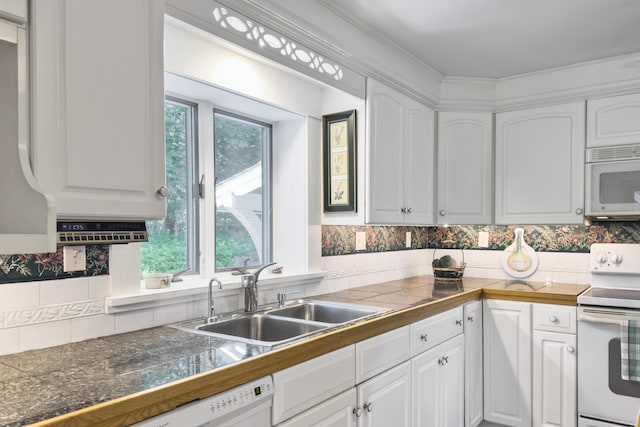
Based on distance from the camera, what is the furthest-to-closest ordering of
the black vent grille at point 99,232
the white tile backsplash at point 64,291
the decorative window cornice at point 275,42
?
the decorative window cornice at point 275,42, the white tile backsplash at point 64,291, the black vent grille at point 99,232

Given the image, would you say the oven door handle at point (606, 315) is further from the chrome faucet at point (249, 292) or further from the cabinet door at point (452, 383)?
the chrome faucet at point (249, 292)

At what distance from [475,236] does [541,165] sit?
Result: 2.60 feet

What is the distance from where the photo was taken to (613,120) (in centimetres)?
300

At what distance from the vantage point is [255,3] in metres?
1.86

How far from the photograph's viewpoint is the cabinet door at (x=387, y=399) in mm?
1961

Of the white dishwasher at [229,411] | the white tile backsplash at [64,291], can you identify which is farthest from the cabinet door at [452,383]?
the white tile backsplash at [64,291]

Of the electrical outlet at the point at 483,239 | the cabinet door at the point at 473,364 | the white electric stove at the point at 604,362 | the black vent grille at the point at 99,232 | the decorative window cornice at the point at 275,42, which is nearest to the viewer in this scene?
the black vent grille at the point at 99,232

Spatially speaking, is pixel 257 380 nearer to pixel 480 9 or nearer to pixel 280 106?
pixel 280 106

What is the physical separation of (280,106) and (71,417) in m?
1.88

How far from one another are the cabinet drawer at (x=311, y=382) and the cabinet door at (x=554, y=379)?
1549 mm

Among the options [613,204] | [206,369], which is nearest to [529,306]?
[613,204]

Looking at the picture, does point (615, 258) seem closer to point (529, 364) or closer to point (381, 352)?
point (529, 364)

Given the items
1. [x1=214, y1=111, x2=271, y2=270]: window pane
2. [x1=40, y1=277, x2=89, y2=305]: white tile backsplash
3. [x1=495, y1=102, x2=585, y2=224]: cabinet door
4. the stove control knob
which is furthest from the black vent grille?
the stove control knob

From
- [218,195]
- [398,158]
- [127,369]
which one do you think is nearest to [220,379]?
[127,369]
